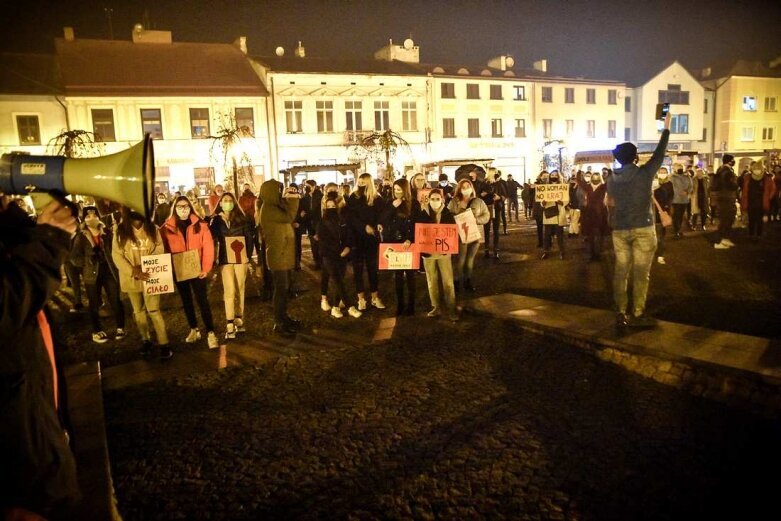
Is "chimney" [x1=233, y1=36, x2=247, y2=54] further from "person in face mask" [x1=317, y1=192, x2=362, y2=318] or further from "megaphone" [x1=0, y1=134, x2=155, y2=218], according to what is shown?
"megaphone" [x1=0, y1=134, x2=155, y2=218]

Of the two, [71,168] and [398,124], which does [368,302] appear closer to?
[71,168]

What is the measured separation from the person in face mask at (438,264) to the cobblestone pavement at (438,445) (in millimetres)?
1659

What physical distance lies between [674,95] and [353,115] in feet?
109

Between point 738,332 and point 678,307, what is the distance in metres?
1.31

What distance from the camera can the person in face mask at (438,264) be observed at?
25.9ft

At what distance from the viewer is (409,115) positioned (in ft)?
Answer: 134

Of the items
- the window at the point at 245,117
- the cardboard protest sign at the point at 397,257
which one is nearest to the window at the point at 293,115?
the window at the point at 245,117

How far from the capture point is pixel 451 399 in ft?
17.1

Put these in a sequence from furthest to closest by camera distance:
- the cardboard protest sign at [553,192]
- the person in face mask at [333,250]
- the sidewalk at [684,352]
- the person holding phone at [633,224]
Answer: the cardboard protest sign at [553,192] < the person in face mask at [333,250] < the person holding phone at [633,224] < the sidewalk at [684,352]

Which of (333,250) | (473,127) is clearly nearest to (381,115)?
(473,127)

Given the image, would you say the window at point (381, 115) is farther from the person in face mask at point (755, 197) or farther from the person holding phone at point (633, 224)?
the person holding phone at point (633, 224)

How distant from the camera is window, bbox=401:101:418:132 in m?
40.7

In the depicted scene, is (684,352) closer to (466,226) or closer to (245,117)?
(466,226)

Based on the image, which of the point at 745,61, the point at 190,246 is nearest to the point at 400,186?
the point at 190,246
